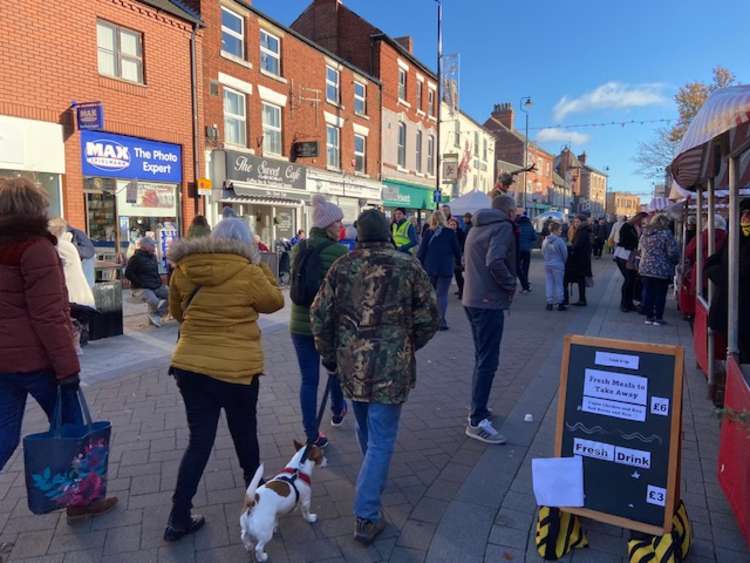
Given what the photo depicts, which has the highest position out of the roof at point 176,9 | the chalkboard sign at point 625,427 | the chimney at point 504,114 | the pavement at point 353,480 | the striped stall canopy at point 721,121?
the chimney at point 504,114

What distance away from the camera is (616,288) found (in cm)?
1341

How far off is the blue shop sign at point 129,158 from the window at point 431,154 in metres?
18.0

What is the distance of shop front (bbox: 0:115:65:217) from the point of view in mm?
9977

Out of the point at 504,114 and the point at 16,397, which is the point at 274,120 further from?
the point at 504,114

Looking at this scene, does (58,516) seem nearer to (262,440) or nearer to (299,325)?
(262,440)

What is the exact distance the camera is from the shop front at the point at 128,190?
11727mm

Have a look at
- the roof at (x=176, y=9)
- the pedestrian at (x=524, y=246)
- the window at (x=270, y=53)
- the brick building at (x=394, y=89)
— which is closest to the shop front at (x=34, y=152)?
the roof at (x=176, y=9)

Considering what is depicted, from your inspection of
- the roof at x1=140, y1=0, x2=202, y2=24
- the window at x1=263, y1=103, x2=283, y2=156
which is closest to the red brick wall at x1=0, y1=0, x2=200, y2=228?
the roof at x1=140, y1=0, x2=202, y2=24

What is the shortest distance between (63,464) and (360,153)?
21.3 m

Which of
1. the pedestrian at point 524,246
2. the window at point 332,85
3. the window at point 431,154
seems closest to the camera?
the pedestrian at point 524,246

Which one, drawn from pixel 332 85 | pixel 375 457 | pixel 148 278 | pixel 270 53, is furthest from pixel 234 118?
pixel 375 457

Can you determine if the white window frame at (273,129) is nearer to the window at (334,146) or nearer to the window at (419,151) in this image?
the window at (334,146)

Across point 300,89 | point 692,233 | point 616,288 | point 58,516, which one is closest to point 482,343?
point 58,516

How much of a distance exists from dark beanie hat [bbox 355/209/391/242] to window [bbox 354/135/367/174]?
20.2 metres
